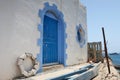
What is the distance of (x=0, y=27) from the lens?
5.52 metres

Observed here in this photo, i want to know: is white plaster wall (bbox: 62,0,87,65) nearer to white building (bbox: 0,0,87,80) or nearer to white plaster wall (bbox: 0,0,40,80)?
white building (bbox: 0,0,87,80)

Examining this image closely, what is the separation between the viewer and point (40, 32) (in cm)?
732

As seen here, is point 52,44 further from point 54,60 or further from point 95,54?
point 95,54

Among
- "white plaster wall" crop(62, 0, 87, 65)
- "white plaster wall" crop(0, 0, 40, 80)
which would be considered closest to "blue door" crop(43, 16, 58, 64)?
"white plaster wall" crop(62, 0, 87, 65)

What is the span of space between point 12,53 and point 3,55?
1.28 feet

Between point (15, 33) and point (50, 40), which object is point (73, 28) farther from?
point (15, 33)

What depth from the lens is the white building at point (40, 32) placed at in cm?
573

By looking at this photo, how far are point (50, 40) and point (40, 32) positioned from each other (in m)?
1.46

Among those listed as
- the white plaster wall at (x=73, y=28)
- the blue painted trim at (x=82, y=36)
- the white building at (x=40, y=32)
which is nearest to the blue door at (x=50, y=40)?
the white building at (x=40, y=32)

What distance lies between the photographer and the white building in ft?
18.8

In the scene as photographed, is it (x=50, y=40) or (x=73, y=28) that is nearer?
(x=50, y=40)

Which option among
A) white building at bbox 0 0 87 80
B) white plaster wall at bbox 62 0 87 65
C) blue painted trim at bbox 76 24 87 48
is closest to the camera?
white building at bbox 0 0 87 80

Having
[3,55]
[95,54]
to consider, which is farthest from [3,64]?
[95,54]

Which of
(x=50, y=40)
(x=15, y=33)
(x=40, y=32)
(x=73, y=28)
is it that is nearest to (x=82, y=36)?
(x=73, y=28)
